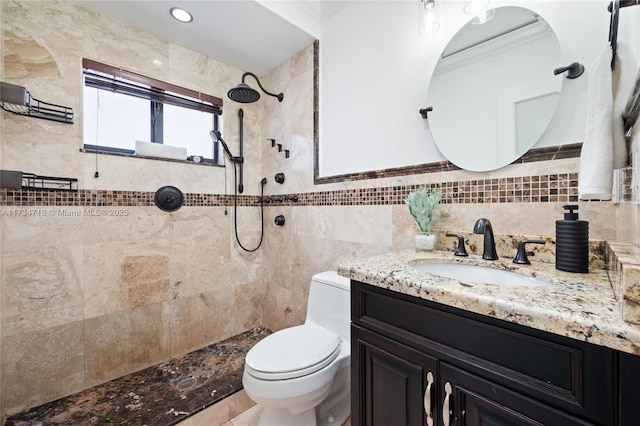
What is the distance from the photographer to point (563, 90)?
94cm

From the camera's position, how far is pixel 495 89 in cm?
108

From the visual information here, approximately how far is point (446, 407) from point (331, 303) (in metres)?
0.84

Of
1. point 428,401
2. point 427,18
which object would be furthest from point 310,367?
point 427,18

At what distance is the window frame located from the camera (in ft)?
5.32

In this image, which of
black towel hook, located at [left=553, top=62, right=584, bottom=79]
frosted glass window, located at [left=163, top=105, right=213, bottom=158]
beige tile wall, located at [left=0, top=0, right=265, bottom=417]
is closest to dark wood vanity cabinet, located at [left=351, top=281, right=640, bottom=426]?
black towel hook, located at [left=553, top=62, right=584, bottom=79]

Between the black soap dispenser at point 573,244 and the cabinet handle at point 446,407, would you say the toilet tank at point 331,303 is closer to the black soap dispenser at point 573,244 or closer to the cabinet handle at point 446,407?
the cabinet handle at point 446,407

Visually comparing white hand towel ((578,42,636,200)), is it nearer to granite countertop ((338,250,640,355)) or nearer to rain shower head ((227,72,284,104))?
granite countertop ((338,250,640,355))

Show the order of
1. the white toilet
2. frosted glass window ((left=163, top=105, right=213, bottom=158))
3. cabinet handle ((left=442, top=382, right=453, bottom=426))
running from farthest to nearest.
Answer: frosted glass window ((left=163, top=105, right=213, bottom=158)) → the white toilet → cabinet handle ((left=442, top=382, right=453, bottom=426))

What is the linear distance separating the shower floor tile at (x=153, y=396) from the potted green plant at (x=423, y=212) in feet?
4.46

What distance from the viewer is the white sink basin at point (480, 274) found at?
0.86m

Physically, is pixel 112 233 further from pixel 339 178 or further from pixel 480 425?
pixel 480 425

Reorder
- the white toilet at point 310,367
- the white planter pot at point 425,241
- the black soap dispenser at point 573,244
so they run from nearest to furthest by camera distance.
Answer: the black soap dispenser at point 573,244
the white toilet at point 310,367
the white planter pot at point 425,241

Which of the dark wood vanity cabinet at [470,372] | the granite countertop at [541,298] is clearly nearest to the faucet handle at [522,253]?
the granite countertop at [541,298]

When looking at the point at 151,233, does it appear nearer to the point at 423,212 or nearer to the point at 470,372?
the point at 423,212
